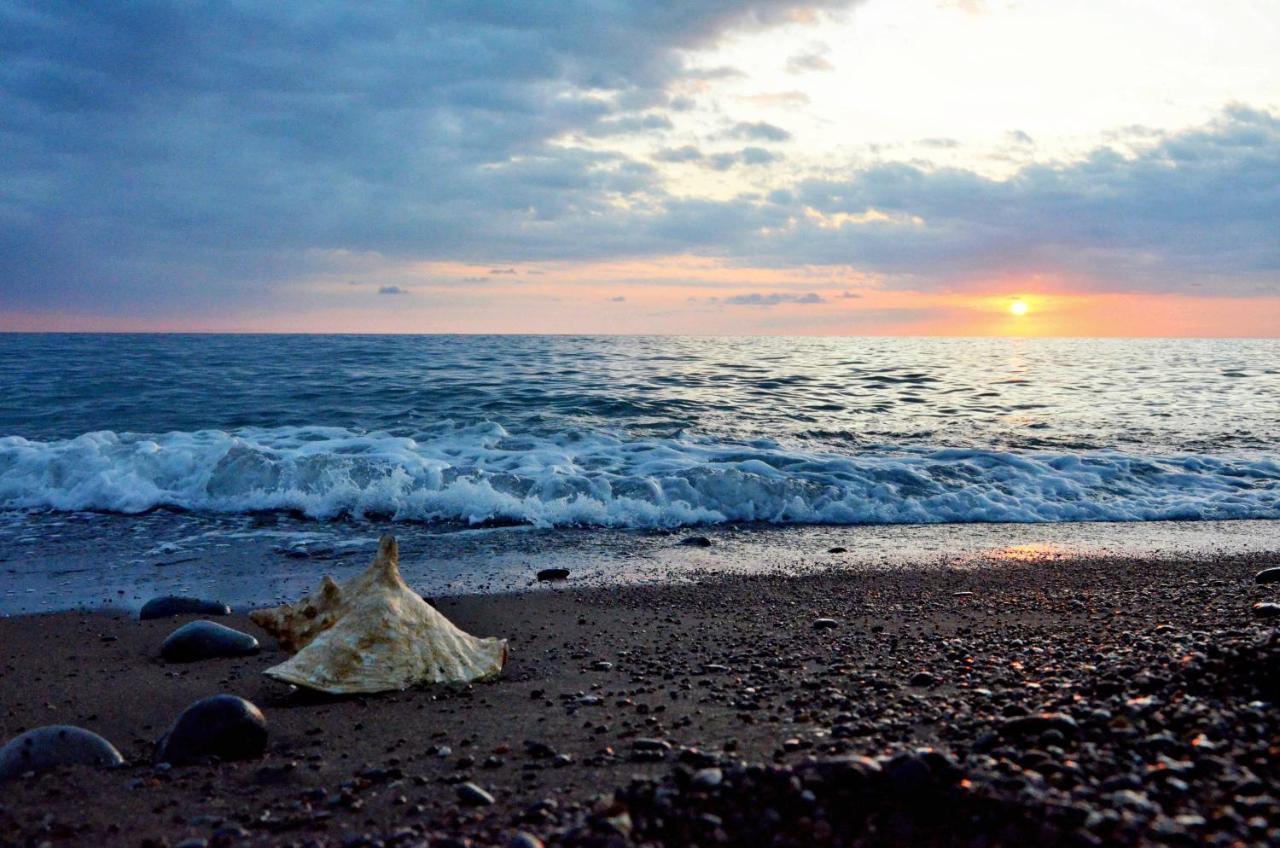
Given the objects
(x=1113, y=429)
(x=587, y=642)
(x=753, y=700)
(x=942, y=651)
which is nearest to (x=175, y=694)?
(x=587, y=642)

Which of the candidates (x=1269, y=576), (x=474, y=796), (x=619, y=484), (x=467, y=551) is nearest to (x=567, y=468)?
(x=619, y=484)

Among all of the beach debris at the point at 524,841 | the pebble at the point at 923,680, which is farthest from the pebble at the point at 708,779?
the pebble at the point at 923,680

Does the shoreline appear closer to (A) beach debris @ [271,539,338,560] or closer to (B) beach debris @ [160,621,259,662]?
(A) beach debris @ [271,539,338,560]

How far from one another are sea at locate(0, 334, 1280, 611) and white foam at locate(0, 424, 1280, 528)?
41 millimetres

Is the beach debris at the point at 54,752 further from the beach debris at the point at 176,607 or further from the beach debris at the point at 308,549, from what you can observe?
the beach debris at the point at 308,549

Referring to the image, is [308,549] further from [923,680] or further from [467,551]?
[923,680]

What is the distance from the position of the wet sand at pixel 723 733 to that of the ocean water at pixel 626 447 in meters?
4.49

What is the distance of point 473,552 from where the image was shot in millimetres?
8242

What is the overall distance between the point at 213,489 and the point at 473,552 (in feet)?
15.4

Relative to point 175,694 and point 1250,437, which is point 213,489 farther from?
point 1250,437

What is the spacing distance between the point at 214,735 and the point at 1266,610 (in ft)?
20.5

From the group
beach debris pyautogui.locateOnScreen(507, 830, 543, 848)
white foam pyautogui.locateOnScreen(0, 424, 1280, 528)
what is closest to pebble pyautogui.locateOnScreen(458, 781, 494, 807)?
beach debris pyautogui.locateOnScreen(507, 830, 543, 848)

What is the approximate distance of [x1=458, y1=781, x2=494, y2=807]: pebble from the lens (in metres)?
2.83

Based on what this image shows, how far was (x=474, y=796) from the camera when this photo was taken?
9.35ft
